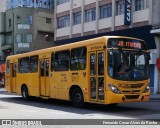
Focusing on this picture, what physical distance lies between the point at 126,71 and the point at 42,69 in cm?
632

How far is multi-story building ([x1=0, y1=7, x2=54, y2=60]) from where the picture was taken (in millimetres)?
64438

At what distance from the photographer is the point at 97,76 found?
50.7ft

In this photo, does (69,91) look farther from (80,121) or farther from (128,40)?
(80,121)

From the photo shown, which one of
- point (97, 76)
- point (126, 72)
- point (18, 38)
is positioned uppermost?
point (18, 38)

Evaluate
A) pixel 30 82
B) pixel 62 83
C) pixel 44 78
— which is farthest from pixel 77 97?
pixel 30 82

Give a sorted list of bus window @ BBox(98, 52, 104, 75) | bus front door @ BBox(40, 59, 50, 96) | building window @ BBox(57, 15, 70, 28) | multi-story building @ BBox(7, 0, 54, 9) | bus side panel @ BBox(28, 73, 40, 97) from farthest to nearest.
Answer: multi-story building @ BBox(7, 0, 54, 9) < building window @ BBox(57, 15, 70, 28) < bus side panel @ BBox(28, 73, 40, 97) < bus front door @ BBox(40, 59, 50, 96) < bus window @ BBox(98, 52, 104, 75)

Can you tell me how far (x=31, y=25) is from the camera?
65.2 metres

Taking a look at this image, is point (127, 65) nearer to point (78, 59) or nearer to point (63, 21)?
point (78, 59)

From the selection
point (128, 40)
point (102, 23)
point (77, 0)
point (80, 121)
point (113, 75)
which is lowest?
point (80, 121)

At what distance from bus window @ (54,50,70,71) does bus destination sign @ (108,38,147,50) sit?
2.90 m

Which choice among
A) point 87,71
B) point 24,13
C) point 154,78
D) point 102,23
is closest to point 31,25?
point 24,13

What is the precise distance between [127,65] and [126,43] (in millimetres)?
1003

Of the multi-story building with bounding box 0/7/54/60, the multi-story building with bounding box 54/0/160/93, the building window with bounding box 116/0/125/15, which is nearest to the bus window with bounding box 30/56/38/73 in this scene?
the multi-story building with bounding box 54/0/160/93

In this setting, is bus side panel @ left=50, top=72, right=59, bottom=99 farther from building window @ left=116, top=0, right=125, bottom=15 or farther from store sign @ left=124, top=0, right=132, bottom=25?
Result: building window @ left=116, top=0, right=125, bottom=15
